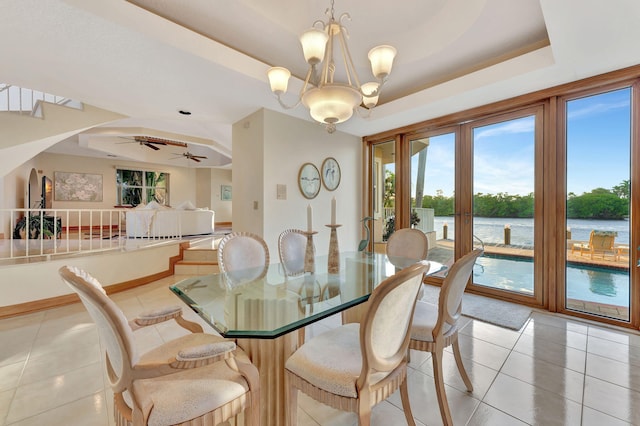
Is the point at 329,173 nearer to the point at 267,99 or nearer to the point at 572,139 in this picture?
the point at 267,99

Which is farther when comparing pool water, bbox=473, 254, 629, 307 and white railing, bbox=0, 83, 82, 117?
white railing, bbox=0, 83, 82, 117

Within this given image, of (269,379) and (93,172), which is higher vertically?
(93,172)


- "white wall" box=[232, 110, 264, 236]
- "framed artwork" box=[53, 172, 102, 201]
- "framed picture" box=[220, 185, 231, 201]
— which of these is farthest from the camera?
"framed picture" box=[220, 185, 231, 201]

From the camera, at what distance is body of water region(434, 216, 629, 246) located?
266 centimetres

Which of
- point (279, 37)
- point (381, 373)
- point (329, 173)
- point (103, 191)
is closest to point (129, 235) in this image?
point (103, 191)

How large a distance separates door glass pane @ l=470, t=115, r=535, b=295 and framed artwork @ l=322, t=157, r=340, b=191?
2.01 m

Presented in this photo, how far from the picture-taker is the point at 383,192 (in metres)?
4.66

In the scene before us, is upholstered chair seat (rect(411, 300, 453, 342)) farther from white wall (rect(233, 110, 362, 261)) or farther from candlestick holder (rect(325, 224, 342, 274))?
white wall (rect(233, 110, 362, 261))

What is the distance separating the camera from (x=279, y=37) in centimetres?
246

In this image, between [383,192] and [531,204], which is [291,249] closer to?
[383,192]

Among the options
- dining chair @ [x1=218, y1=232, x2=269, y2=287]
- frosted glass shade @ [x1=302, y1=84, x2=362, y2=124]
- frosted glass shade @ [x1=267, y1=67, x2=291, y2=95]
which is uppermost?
frosted glass shade @ [x1=267, y1=67, x2=291, y2=95]

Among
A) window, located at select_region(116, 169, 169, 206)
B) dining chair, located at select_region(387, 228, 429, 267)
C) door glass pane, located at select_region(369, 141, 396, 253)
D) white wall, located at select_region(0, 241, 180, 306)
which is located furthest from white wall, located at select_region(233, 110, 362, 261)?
window, located at select_region(116, 169, 169, 206)

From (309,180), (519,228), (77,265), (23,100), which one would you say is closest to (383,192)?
(309,180)

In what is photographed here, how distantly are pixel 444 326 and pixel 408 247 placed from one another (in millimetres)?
1167
